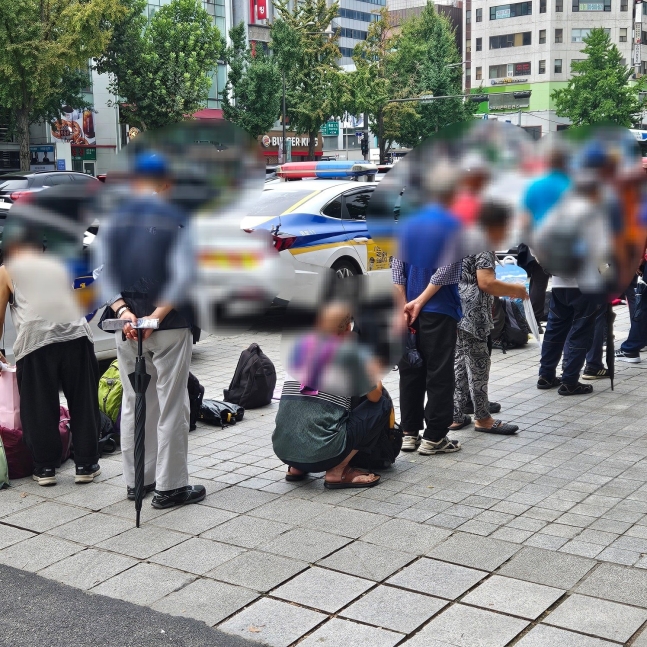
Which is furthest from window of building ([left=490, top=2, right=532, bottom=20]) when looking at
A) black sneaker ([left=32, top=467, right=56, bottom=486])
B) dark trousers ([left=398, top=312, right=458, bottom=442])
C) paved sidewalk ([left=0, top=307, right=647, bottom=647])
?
black sneaker ([left=32, top=467, right=56, bottom=486])

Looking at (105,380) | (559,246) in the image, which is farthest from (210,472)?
(559,246)

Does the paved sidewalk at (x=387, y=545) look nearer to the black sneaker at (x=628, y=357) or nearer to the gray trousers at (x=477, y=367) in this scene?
the gray trousers at (x=477, y=367)

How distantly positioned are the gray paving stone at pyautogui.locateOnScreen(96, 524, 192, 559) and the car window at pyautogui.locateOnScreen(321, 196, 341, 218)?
1.93m

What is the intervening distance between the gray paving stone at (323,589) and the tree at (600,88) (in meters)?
2.20

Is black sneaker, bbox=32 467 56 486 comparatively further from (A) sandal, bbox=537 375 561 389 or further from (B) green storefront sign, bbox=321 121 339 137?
(B) green storefront sign, bbox=321 121 339 137

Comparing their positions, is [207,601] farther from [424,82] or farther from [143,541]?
[424,82]

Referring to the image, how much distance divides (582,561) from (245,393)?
3740 mm

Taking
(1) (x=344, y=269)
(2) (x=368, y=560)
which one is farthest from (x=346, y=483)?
(1) (x=344, y=269)

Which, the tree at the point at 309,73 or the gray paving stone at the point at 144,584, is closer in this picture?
the gray paving stone at the point at 144,584

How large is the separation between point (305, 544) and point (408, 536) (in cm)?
53

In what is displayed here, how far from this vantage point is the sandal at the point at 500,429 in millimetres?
6726

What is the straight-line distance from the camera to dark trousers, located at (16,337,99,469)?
18.3ft

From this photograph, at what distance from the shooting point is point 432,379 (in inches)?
240

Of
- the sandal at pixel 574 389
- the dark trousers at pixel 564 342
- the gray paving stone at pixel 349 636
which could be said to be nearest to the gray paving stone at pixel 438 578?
the gray paving stone at pixel 349 636
